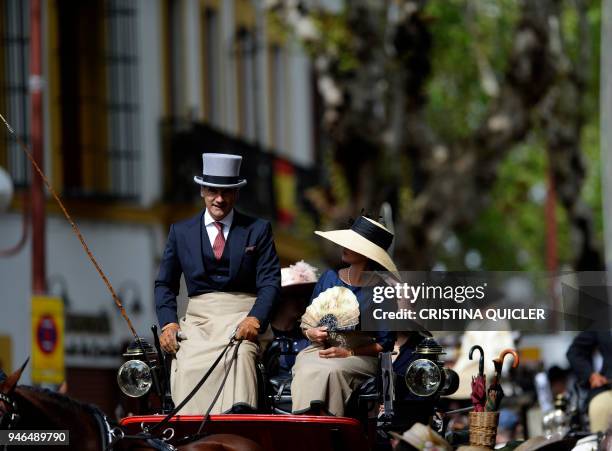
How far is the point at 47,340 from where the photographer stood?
1925 centimetres

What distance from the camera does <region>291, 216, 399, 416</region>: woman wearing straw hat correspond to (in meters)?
11.6

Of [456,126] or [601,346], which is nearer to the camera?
[601,346]

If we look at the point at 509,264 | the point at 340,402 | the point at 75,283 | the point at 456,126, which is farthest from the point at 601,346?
the point at 509,264

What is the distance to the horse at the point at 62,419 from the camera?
32.9 ft

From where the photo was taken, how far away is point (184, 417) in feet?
37.1

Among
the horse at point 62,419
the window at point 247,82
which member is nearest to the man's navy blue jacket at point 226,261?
the horse at point 62,419

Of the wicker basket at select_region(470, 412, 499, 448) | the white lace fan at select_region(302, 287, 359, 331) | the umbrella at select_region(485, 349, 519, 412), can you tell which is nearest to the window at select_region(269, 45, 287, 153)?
the white lace fan at select_region(302, 287, 359, 331)

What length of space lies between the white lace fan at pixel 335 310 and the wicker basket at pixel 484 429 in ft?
3.07

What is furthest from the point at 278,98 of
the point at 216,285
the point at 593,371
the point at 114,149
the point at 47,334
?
the point at 216,285

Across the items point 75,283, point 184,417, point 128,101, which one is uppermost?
point 128,101

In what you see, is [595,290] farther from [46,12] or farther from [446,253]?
[446,253]

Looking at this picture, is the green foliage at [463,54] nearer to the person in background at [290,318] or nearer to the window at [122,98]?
the window at [122,98]

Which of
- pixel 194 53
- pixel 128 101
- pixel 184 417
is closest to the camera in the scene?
pixel 184 417

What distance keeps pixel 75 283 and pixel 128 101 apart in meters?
3.35
